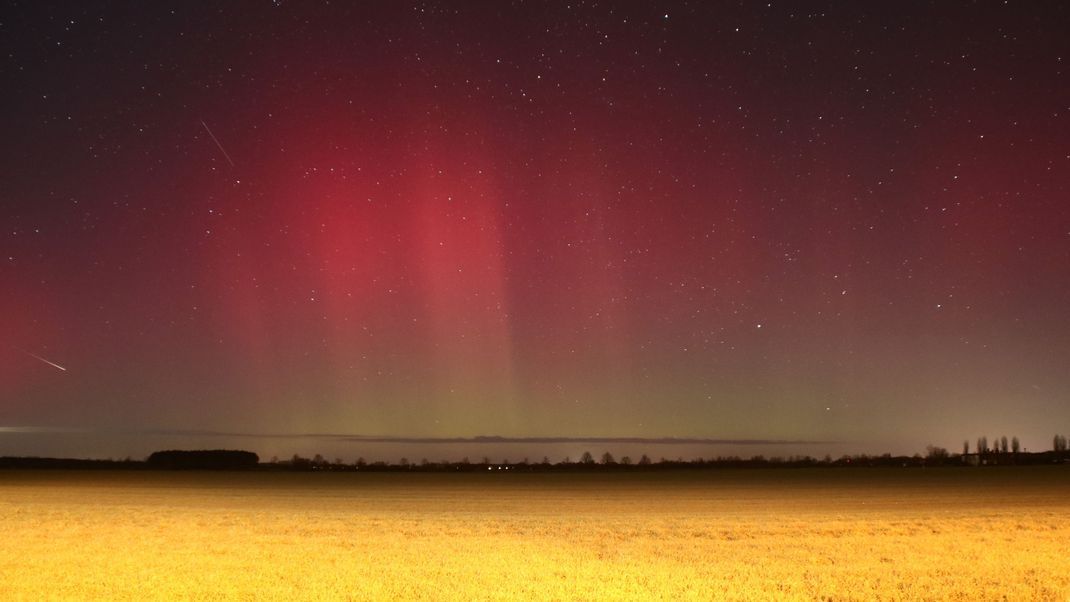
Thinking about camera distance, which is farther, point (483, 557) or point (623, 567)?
point (483, 557)

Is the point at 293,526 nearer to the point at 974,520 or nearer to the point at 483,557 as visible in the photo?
the point at 483,557

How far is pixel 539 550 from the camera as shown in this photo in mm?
24781

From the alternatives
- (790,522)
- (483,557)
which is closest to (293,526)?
(483,557)

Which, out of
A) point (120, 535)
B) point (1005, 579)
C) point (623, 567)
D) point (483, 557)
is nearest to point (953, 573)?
point (1005, 579)

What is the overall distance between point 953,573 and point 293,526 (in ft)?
72.3

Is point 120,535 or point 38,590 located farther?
point 120,535

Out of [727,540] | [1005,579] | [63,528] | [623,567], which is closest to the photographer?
[1005,579]

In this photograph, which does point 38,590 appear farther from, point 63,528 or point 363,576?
point 63,528

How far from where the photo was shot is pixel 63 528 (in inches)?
1230

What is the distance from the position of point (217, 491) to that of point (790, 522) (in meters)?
41.4

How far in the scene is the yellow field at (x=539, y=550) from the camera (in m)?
17.9

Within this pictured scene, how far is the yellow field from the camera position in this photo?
17859 millimetres

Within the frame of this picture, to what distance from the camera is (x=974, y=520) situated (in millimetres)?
33375

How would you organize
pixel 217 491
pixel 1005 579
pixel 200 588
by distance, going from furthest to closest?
pixel 217 491 → pixel 1005 579 → pixel 200 588
